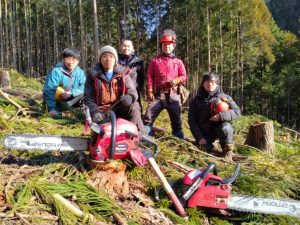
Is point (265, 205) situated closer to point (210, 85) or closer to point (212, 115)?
point (212, 115)

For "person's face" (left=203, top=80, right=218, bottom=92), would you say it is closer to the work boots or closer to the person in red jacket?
the person in red jacket

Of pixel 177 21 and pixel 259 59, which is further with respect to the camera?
pixel 259 59

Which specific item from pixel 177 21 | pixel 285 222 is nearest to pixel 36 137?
pixel 285 222

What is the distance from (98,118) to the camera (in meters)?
3.40

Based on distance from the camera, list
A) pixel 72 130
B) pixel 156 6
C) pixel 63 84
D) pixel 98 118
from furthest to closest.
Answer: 1. pixel 156 6
2. pixel 63 84
3. pixel 72 130
4. pixel 98 118

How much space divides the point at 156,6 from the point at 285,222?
22.5 m

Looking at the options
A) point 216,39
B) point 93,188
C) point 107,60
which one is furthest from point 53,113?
point 216,39

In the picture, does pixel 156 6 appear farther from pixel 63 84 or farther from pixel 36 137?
pixel 36 137

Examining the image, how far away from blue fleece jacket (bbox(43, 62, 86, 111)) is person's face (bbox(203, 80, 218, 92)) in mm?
1830

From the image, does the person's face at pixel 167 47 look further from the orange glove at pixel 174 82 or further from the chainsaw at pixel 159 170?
the chainsaw at pixel 159 170

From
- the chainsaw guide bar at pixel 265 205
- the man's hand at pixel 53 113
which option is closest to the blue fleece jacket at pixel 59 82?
the man's hand at pixel 53 113

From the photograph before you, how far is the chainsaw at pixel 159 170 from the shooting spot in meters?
2.85

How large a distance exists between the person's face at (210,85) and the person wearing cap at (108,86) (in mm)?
1135

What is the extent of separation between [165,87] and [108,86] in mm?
1447
